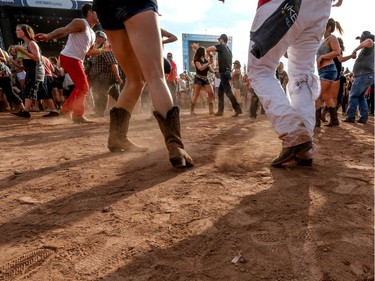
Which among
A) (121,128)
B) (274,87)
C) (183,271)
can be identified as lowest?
(183,271)

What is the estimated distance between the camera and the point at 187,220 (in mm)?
1174

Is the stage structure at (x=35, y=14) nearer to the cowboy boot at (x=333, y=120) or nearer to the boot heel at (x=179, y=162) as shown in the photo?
the cowboy boot at (x=333, y=120)

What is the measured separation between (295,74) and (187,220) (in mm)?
1563

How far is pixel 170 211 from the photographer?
1261 millimetres

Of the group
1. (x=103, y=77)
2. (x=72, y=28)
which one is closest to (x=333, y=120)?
(x=72, y=28)

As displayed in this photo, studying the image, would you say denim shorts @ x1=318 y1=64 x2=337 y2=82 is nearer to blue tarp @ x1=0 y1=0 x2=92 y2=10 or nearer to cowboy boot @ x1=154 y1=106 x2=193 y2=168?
cowboy boot @ x1=154 y1=106 x2=193 y2=168

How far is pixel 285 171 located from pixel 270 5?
107 cm

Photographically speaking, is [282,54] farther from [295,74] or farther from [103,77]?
[103,77]

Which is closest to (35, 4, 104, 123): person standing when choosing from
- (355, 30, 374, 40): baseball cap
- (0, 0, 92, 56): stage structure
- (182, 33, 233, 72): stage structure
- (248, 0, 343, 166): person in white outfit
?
(248, 0, 343, 166): person in white outfit

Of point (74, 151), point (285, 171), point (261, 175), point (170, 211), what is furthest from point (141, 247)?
point (74, 151)

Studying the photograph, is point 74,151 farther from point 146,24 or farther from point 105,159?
point 146,24

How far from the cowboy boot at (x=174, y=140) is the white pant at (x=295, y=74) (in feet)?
2.01

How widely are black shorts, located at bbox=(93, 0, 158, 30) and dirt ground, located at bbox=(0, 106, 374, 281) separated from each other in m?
1.03

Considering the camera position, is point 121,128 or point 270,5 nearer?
point 270,5
